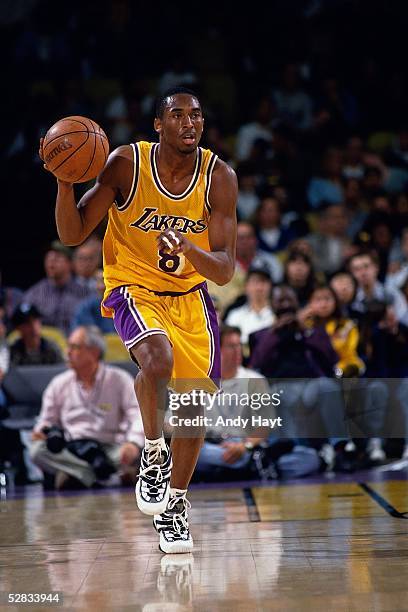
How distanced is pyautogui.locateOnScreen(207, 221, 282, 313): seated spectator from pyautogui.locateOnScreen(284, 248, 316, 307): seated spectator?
0.22 metres

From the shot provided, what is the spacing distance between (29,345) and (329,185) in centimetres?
481

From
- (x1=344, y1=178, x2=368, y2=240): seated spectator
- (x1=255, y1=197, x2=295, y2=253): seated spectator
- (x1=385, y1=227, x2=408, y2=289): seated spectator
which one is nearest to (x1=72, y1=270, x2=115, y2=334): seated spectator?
(x1=255, y1=197, x2=295, y2=253): seated spectator

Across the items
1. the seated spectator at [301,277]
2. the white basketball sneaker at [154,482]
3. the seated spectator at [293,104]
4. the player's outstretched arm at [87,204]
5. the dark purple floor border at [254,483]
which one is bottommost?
the dark purple floor border at [254,483]

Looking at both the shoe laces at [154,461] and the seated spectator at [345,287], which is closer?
the shoe laces at [154,461]

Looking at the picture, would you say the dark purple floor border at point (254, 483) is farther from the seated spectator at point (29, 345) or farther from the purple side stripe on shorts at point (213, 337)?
the purple side stripe on shorts at point (213, 337)

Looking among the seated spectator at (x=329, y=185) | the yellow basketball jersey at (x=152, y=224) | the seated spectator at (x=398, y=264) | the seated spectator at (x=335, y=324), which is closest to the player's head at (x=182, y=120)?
the yellow basketball jersey at (x=152, y=224)

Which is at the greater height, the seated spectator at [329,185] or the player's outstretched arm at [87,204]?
the seated spectator at [329,185]

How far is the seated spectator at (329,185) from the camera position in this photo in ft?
40.0

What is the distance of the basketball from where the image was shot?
16.0ft

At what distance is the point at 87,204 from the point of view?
16.5 ft

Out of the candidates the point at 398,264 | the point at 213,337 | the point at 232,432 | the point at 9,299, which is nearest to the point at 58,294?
the point at 9,299

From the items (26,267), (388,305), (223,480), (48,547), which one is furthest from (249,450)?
(26,267)

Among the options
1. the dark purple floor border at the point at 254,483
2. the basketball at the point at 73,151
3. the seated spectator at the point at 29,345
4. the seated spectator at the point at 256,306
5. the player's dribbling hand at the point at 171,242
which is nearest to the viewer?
the player's dribbling hand at the point at 171,242

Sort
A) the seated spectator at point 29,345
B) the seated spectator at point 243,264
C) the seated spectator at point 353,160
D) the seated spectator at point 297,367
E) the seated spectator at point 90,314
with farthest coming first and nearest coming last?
1. the seated spectator at point 353,160
2. the seated spectator at point 243,264
3. the seated spectator at point 90,314
4. the seated spectator at point 29,345
5. the seated spectator at point 297,367
